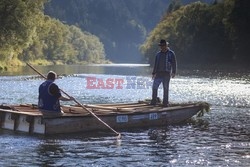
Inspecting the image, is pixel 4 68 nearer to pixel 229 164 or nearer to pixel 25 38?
pixel 25 38

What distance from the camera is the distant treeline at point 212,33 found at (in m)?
97.7

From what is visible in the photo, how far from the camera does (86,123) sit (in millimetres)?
18984

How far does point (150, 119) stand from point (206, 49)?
100m

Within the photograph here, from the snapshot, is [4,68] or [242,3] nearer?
[4,68]

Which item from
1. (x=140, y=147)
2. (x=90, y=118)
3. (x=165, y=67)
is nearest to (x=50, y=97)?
(x=90, y=118)

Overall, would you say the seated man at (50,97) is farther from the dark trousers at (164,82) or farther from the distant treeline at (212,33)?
the distant treeline at (212,33)

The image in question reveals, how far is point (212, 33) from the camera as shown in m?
114

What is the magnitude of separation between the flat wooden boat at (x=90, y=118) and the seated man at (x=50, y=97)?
339mm

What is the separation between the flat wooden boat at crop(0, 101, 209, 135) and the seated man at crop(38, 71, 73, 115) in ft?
1.11

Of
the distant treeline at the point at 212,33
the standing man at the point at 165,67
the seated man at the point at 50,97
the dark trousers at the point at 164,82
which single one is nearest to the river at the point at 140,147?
the seated man at the point at 50,97

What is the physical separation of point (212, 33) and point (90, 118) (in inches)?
3904

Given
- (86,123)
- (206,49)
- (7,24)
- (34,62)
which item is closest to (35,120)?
(86,123)

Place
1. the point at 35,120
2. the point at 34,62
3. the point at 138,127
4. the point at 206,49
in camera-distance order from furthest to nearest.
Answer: the point at 34,62 → the point at 206,49 → the point at 138,127 → the point at 35,120

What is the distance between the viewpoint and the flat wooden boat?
1791 cm
